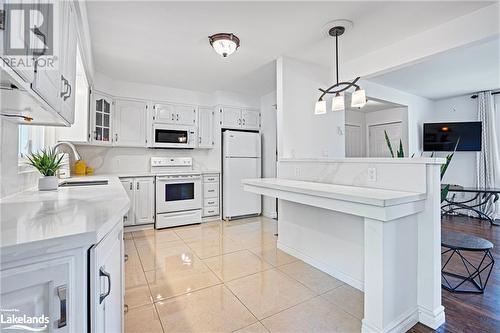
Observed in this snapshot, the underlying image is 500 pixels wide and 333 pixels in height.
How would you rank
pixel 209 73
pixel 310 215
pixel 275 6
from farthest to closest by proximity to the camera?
pixel 209 73 < pixel 310 215 < pixel 275 6

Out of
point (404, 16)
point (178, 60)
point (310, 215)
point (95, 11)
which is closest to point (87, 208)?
point (95, 11)

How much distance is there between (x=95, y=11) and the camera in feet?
6.87

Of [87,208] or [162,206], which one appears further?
[162,206]

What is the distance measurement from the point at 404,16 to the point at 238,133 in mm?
3082

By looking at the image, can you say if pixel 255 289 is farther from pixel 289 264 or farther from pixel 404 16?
pixel 404 16

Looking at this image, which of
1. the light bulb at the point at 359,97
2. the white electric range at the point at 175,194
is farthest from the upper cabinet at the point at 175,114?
the light bulb at the point at 359,97

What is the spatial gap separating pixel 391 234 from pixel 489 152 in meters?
4.99

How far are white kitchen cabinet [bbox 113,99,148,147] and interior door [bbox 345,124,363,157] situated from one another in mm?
4779

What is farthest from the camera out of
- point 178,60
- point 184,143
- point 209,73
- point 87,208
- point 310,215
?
point 184,143

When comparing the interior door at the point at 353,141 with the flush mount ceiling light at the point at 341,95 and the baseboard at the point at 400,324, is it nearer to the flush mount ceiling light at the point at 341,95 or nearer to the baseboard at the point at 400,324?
the flush mount ceiling light at the point at 341,95

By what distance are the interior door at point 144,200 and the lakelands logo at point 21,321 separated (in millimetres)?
3503

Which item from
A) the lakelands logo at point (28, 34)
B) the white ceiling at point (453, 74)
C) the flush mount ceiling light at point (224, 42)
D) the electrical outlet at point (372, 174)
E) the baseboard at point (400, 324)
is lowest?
the baseboard at point (400, 324)

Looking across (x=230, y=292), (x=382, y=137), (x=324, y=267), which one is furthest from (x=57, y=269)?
(x=382, y=137)

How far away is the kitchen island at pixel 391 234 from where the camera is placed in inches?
60.1
